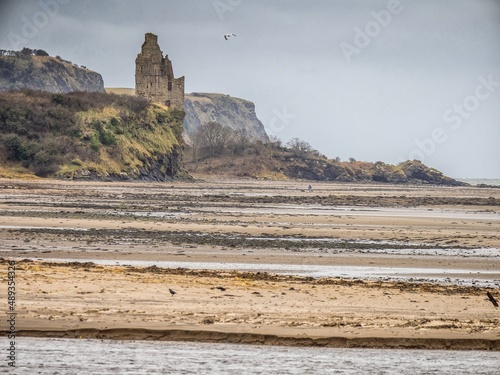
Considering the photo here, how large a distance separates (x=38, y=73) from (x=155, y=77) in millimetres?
77127

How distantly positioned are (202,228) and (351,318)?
620 inches

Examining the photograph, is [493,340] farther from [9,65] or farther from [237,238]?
[9,65]

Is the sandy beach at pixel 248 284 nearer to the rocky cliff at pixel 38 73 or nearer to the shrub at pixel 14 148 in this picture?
the shrub at pixel 14 148

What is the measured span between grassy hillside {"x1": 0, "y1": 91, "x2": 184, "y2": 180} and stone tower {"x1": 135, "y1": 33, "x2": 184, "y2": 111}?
1086cm

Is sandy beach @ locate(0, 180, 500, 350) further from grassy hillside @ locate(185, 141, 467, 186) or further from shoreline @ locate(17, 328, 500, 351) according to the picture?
grassy hillside @ locate(185, 141, 467, 186)

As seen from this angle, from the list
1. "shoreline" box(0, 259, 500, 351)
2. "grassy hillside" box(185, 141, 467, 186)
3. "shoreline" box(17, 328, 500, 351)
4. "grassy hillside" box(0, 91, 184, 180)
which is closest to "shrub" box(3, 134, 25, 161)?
"grassy hillside" box(0, 91, 184, 180)

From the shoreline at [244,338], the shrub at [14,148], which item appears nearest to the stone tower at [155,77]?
the shrub at [14,148]

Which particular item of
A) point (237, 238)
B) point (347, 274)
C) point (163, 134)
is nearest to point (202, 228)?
point (237, 238)

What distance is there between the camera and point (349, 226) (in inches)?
1194

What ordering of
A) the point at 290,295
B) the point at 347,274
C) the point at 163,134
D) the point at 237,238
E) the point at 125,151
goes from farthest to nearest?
1. the point at 163,134
2. the point at 125,151
3. the point at 237,238
4. the point at 347,274
5. the point at 290,295

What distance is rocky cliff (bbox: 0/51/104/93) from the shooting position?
168625mm

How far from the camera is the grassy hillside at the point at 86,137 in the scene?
6750cm

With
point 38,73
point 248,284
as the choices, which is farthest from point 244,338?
point 38,73

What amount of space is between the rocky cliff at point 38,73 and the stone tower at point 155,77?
206 feet
